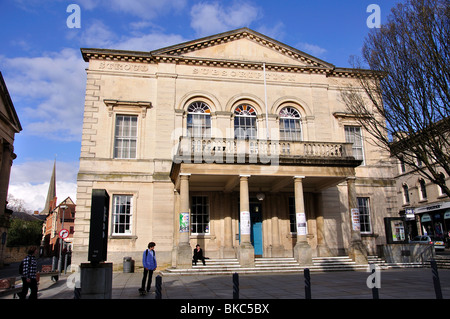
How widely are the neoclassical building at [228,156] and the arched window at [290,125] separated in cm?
7

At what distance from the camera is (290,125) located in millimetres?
22422

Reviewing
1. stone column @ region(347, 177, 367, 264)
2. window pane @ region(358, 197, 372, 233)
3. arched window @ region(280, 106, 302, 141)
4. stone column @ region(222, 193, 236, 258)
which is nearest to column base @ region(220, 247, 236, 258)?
stone column @ region(222, 193, 236, 258)

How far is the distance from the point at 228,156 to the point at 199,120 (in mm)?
4991

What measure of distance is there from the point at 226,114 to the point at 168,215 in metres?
6.85

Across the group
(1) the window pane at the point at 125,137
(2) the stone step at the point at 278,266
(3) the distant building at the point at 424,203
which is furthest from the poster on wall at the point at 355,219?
(3) the distant building at the point at 424,203

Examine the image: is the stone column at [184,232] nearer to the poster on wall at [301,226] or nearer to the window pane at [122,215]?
the window pane at [122,215]

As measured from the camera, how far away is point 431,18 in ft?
43.3

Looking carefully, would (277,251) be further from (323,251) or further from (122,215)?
(122,215)

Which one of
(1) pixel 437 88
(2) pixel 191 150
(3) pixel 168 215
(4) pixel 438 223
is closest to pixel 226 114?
(2) pixel 191 150

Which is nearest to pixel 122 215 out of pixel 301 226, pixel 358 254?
pixel 301 226
